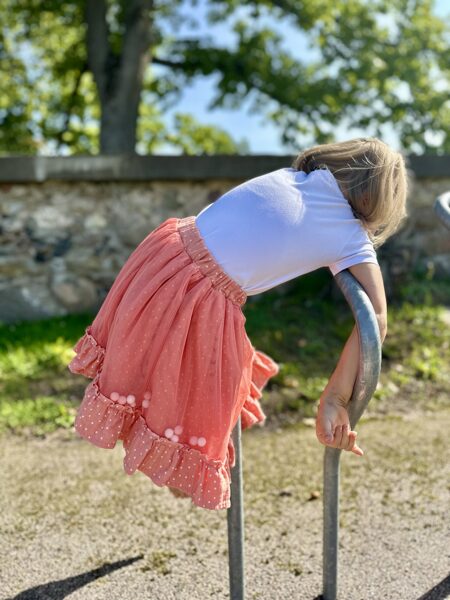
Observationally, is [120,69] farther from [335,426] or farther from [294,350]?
[335,426]

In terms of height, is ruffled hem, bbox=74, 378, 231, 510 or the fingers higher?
the fingers

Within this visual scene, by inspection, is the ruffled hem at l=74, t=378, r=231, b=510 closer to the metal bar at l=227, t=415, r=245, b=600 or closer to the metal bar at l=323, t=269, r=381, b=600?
the metal bar at l=227, t=415, r=245, b=600

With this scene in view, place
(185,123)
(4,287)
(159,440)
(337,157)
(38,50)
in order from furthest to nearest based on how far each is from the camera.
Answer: (185,123) → (38,50) → (4,287) → (337,157) → (159,440)

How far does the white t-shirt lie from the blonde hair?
3cm

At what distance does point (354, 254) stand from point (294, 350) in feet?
8.87

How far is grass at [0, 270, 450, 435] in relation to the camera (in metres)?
3.87

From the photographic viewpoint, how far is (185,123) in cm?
1474

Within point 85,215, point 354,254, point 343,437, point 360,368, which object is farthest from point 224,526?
point 85,215

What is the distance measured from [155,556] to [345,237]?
129cm

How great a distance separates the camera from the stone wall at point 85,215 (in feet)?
16.7

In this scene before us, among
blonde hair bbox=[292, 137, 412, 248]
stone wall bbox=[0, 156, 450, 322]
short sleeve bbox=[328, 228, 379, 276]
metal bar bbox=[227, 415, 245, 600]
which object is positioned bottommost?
stone wall bbox=[0, 156, 450, 322]

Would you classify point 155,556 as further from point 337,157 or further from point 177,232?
point 337,157

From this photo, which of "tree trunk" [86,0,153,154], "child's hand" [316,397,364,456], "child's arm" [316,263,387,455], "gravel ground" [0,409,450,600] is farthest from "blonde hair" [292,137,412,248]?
"tree trunk" [86,0,153,154]

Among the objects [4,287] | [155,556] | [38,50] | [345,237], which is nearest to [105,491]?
[155,556]
